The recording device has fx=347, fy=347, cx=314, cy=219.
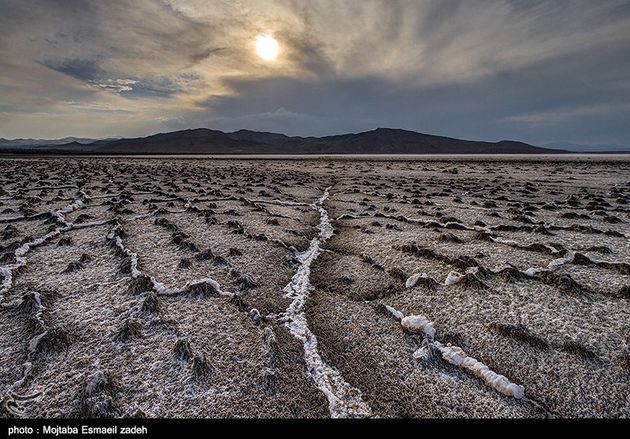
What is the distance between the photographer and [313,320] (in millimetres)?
3521

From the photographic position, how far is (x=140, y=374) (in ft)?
8.75

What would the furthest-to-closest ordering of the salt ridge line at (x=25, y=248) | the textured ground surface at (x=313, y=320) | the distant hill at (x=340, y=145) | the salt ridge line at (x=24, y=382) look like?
the distant hill at (x=340, y=145) → the salt ridge line at (x=25, y=248) → the textured ground surface at (x=313, y=320) → the salt ridge line at (x=24, y=382)

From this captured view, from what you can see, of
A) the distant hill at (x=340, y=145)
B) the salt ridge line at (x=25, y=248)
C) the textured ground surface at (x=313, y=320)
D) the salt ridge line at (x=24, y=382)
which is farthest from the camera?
the distant hill at (x=340, y=145)

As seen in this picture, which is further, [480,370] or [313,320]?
[313,320]

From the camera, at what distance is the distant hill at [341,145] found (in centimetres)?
13850

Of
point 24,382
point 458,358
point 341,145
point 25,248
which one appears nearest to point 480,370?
point 458,358

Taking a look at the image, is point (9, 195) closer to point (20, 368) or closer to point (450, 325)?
point (20, 368)

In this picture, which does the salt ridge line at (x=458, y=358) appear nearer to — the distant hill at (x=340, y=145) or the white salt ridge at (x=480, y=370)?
the white salt ridge at (x=480, y=370)

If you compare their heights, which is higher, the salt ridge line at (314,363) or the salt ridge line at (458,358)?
the salt ridge line at (458,358)

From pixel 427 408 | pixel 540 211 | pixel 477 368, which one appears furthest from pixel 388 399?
pixel 540 211

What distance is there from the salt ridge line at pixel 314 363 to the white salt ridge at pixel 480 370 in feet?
2.90

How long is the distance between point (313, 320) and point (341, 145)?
16020cm

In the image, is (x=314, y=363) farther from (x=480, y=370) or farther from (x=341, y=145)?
(x=341, y=145)

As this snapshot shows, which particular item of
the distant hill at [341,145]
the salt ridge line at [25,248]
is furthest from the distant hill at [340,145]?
the salt ridge line at [25,248]
